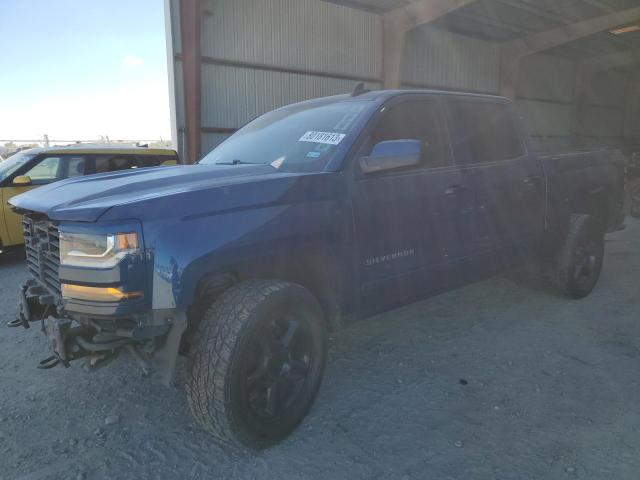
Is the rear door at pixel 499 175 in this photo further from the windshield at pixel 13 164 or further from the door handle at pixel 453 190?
the windshield at pixel 13 164

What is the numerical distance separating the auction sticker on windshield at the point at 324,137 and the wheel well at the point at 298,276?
0.66 m

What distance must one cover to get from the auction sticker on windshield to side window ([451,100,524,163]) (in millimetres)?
1087

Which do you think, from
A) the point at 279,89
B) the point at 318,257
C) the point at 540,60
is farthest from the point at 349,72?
the point at 318,257

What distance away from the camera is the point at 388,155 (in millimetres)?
2781

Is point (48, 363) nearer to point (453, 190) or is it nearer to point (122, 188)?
point (122, 188)

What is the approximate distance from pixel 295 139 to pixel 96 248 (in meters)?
1.46

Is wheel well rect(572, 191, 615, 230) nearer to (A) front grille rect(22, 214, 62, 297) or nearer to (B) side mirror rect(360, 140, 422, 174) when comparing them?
(B) side mirror rect(360, 140, 422, 174)

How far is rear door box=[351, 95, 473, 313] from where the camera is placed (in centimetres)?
280

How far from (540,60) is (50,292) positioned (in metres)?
22.2

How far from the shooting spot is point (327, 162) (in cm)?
268

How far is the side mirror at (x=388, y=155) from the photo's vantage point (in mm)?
2762

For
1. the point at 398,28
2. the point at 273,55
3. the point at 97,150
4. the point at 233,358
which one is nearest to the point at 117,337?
the point at 233,358

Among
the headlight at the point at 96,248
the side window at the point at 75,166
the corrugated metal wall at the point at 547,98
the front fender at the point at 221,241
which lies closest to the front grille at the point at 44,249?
the headlight at the point at 96,248

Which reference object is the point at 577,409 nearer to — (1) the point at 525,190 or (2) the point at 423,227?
(2) the point at 423,227
